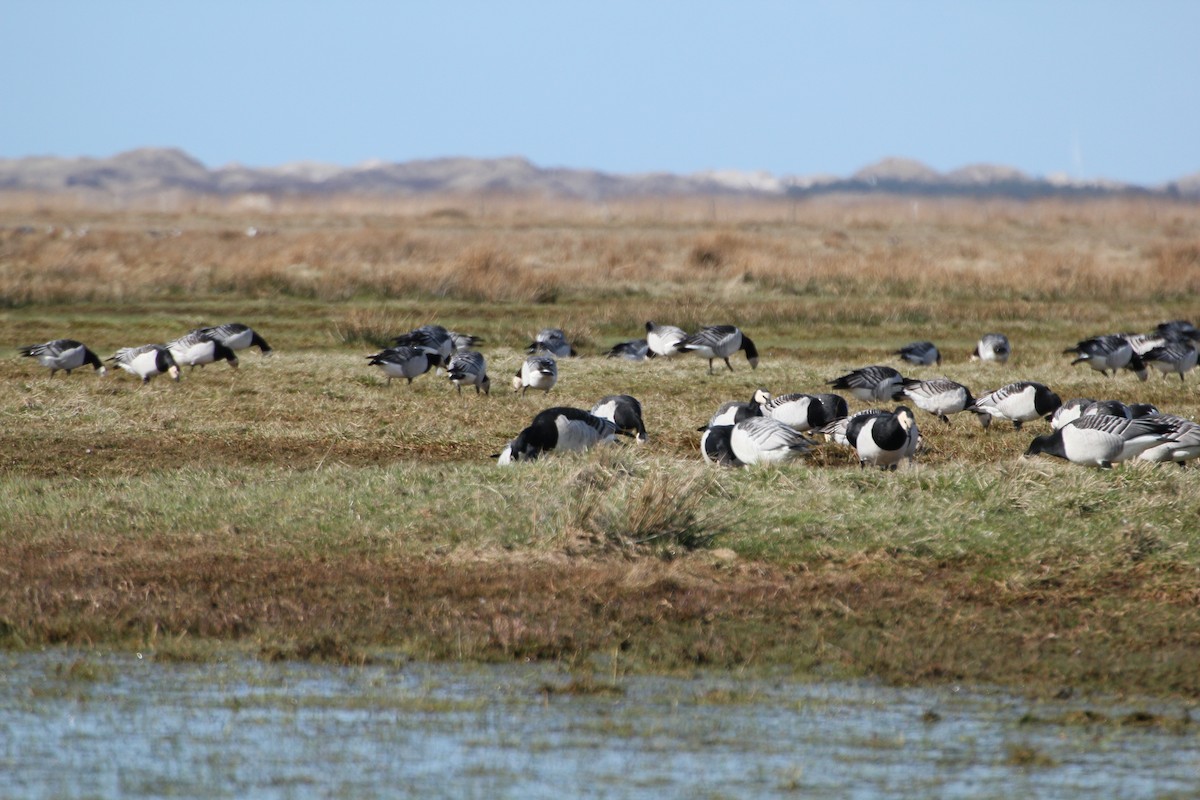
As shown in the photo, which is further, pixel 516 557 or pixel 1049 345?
pixel 1049 345

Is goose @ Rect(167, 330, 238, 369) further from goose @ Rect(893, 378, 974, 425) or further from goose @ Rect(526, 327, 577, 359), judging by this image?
goose @ Rect(893, 378, 974, 425)

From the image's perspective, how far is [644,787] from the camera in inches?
188

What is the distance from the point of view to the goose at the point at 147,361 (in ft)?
52.7

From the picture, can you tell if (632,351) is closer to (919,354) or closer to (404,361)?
(919,354)

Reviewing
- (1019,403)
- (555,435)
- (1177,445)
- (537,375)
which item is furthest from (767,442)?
(537,375)

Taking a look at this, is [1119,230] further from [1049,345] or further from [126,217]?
[126,217]

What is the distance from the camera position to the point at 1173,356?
56.9 ft

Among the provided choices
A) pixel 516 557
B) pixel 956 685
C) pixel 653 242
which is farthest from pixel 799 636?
pixel 653 242

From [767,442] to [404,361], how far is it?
21.9 feet

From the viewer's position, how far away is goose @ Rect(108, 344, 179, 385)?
16.1m

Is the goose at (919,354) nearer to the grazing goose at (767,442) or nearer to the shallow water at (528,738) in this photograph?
the grazing goose at (767,442)

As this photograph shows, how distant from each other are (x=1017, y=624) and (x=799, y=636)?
1.13 meters

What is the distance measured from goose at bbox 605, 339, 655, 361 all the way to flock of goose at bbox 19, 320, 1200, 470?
2 cm

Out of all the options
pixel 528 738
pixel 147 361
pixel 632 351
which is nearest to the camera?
pixel 528 738
